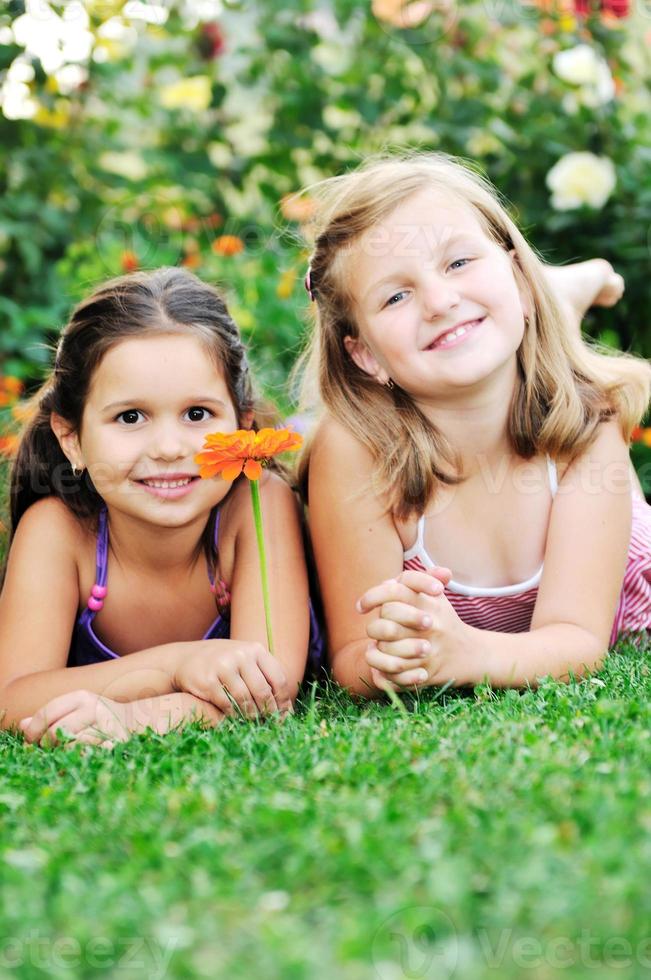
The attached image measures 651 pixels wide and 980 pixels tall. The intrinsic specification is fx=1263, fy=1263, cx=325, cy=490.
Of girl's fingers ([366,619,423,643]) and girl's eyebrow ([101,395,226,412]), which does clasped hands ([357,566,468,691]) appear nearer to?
girl's fingers ([366,619,423,643])

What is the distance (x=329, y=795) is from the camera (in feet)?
5.01

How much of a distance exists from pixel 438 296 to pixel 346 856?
1.27 m

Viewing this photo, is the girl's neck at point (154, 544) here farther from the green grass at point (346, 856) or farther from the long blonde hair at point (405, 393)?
the green grass at point (346, 856)

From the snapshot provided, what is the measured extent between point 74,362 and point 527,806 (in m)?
1.39

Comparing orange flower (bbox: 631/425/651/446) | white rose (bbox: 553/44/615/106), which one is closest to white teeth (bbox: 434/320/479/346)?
orange flower (bbox: 631/425/651/446)

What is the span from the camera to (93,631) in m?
2.51

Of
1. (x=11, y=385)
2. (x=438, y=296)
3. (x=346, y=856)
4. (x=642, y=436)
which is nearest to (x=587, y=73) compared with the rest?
(x=642, y=436)

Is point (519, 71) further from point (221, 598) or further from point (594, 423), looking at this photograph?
point (221, 598)

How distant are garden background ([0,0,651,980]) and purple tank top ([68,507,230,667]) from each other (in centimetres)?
33

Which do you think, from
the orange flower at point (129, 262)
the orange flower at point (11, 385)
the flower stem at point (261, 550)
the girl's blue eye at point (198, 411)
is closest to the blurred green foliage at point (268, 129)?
the orange flower at point (129, 262)

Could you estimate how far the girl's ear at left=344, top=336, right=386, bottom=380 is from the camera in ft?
8.18

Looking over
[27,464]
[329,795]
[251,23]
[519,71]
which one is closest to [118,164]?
[251,23]

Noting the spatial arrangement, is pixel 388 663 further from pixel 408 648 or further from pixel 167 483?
pixel 167 483

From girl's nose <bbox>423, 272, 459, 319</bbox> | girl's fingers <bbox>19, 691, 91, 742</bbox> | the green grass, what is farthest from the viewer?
girl's nose <bbox>423, 272, 459, 319</bbox>
